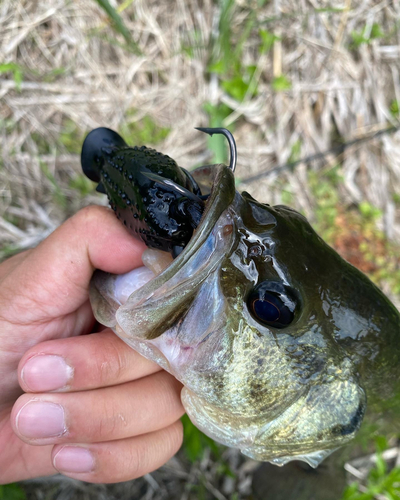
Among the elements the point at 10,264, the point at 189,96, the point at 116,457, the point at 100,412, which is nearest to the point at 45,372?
the point at 100,412

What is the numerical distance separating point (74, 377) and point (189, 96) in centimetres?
249

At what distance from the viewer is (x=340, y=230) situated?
3.27 metres

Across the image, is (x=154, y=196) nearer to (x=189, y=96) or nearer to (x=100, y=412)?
(x=100, y=412)

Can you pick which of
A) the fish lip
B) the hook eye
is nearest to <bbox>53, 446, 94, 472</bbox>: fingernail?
the fish lip

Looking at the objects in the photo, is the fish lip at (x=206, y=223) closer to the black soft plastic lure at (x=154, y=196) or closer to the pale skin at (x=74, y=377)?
the black soft plastic lure at (x=154, y=196)

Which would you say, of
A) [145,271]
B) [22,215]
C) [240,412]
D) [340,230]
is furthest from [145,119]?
[240,412]

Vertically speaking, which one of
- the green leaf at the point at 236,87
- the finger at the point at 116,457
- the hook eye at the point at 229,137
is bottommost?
the finger at the point at 116,457

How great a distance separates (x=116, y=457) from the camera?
151 centimetres

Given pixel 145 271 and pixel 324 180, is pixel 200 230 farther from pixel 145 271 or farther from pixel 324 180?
pixel 324 180

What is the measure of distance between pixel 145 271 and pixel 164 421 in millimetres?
707

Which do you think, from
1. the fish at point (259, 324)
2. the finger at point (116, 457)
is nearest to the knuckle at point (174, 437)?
the finger at point (116, 457)

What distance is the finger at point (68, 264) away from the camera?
132 centimetres

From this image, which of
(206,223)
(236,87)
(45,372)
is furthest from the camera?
(236,87)

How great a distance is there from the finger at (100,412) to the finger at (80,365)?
0.04 metres
